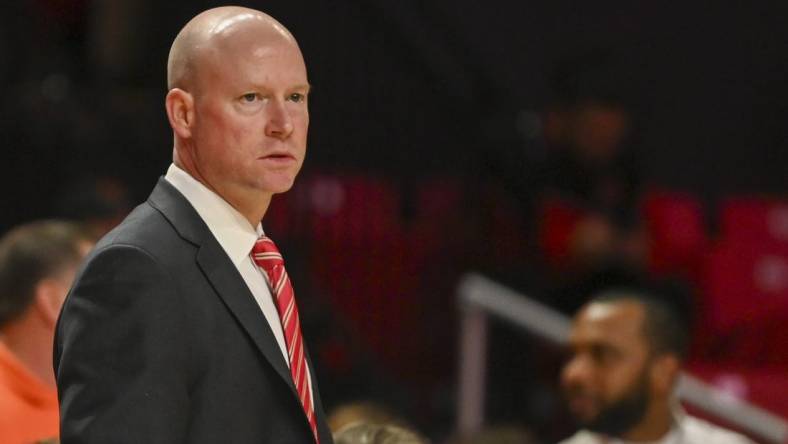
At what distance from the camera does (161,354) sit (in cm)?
185

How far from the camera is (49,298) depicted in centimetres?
355

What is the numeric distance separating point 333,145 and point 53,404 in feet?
11.7

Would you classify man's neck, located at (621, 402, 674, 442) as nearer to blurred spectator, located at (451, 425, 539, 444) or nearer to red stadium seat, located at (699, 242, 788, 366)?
blurred spectator, located at (451, 425, 539, 444)

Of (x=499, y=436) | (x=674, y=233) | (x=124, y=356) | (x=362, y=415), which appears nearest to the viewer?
(x=124, y=356)

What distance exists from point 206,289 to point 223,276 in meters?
0.04

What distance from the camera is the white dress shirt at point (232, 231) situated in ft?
6.61

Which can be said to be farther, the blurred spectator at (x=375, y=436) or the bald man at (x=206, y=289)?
the blurred spectator at (x=375, y=436)

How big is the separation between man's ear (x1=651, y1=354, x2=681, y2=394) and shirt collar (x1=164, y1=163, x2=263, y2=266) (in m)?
2.43

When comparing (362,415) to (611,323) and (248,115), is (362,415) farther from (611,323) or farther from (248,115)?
(248,115)

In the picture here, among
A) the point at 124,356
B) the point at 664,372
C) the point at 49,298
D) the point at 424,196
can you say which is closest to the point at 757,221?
the point at 424,196

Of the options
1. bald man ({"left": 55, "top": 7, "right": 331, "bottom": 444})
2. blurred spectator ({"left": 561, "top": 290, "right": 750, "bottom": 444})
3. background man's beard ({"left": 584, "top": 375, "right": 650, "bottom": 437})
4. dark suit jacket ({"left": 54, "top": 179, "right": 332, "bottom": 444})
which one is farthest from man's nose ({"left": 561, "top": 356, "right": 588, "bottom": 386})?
dark suit jacket ({"left": 54, "top": 179, "right": 332, "bottom": 444})

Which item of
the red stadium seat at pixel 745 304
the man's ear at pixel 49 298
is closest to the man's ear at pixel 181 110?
the man's ear at pixel 49 298

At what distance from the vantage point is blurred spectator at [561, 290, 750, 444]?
13.6 feet

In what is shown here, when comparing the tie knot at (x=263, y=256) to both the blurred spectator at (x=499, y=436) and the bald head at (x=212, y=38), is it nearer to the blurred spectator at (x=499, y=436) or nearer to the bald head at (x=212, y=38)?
the bald head at (x=212, y=38)
